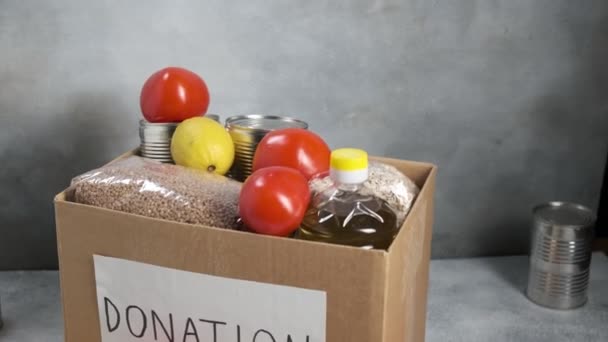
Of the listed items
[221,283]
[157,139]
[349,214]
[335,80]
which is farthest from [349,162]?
[335,80]

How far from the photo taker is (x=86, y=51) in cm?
119

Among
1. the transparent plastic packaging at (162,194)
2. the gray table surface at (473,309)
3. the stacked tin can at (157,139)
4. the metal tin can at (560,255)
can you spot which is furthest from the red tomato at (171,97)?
the metal tin can at (560,255)

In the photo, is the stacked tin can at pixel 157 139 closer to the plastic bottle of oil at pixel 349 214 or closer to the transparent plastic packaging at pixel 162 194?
the transparent plastic packaging at pixel 162 194

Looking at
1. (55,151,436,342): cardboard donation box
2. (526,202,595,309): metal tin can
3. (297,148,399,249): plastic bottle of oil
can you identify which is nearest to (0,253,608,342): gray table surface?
(526,202,595,309): metal tin can

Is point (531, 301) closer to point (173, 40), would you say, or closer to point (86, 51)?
point (173, 40)

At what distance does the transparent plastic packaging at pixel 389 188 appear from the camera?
0.81 meters

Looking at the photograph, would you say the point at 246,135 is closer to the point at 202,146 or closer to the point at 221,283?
the point at 202,146

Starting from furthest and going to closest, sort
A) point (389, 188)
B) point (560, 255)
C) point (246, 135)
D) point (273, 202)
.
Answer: point (560, 255), point (246, 135), point (389, 188), point (273, 202)

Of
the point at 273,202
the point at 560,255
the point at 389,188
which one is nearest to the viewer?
the point at 273,202

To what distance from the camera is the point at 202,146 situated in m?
0.90

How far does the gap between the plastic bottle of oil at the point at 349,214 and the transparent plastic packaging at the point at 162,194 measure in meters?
0.10

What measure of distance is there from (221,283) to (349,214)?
0.50ft

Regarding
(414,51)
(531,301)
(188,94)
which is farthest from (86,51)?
(531,301)

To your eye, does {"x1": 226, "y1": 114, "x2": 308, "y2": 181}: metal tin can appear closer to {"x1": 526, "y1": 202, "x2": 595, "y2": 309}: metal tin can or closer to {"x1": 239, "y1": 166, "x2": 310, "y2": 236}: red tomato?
{"x1": 239, "y1": 166, "x2": 310, "y2": 236}: red tomato
